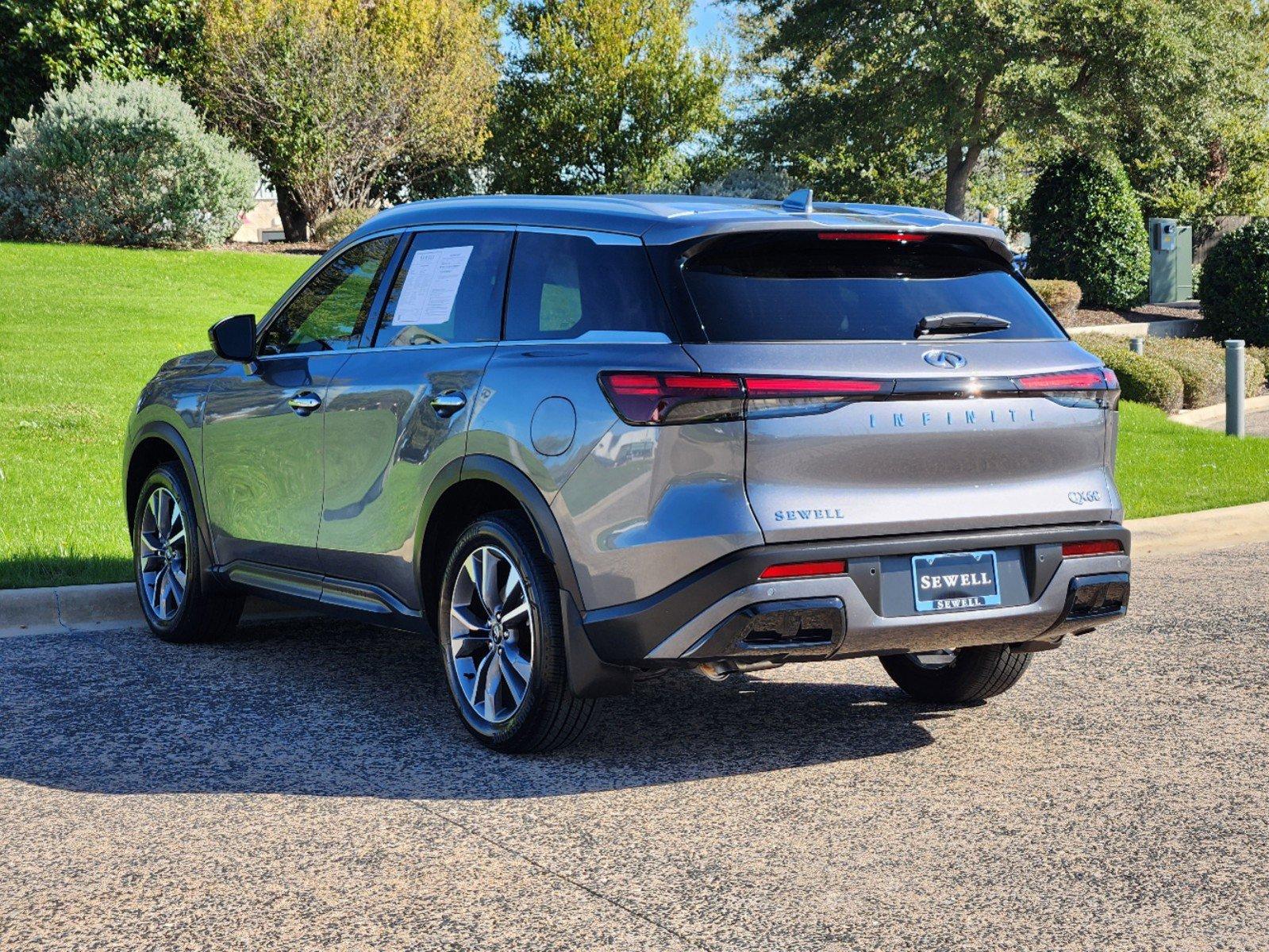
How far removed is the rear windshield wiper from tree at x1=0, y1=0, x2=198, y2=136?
2788 centimetres

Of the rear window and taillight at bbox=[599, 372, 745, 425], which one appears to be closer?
taillight at bbox=[599, 372, 745, 425]

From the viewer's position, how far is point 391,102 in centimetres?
3212

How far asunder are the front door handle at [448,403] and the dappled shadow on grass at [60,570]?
10.7ft

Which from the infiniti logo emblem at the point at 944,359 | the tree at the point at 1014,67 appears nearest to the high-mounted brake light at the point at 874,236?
the infiniti logo emblem at the point at 944,359

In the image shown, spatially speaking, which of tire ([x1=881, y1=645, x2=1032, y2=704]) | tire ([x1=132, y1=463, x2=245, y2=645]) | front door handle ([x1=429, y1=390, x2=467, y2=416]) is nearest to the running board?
tire ([x1=132, y1=463, x2=245, y2=645])

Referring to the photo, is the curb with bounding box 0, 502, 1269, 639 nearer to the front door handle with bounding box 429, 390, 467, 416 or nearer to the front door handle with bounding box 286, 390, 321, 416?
the front door handle with bounding box 286, 390, 321, 416

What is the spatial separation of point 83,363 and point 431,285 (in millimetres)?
11515

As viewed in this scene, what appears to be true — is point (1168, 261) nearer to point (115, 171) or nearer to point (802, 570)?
point (115, 171)

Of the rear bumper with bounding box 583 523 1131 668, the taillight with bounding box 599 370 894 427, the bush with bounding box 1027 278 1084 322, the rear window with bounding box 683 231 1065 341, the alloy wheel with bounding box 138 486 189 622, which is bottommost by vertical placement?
the bush with bounding box 1027 278 1084 322

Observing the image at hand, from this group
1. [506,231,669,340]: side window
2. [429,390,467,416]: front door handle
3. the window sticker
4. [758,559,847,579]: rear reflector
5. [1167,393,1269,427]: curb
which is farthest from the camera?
[1167,393,1269,427]: curb

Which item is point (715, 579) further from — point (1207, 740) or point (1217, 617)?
point (1217, 617)

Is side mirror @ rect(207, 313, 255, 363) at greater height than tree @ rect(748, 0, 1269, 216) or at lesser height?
lesser

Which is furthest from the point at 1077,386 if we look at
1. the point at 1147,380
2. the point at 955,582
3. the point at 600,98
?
the point at 600,98

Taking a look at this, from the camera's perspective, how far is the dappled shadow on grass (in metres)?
7.93
